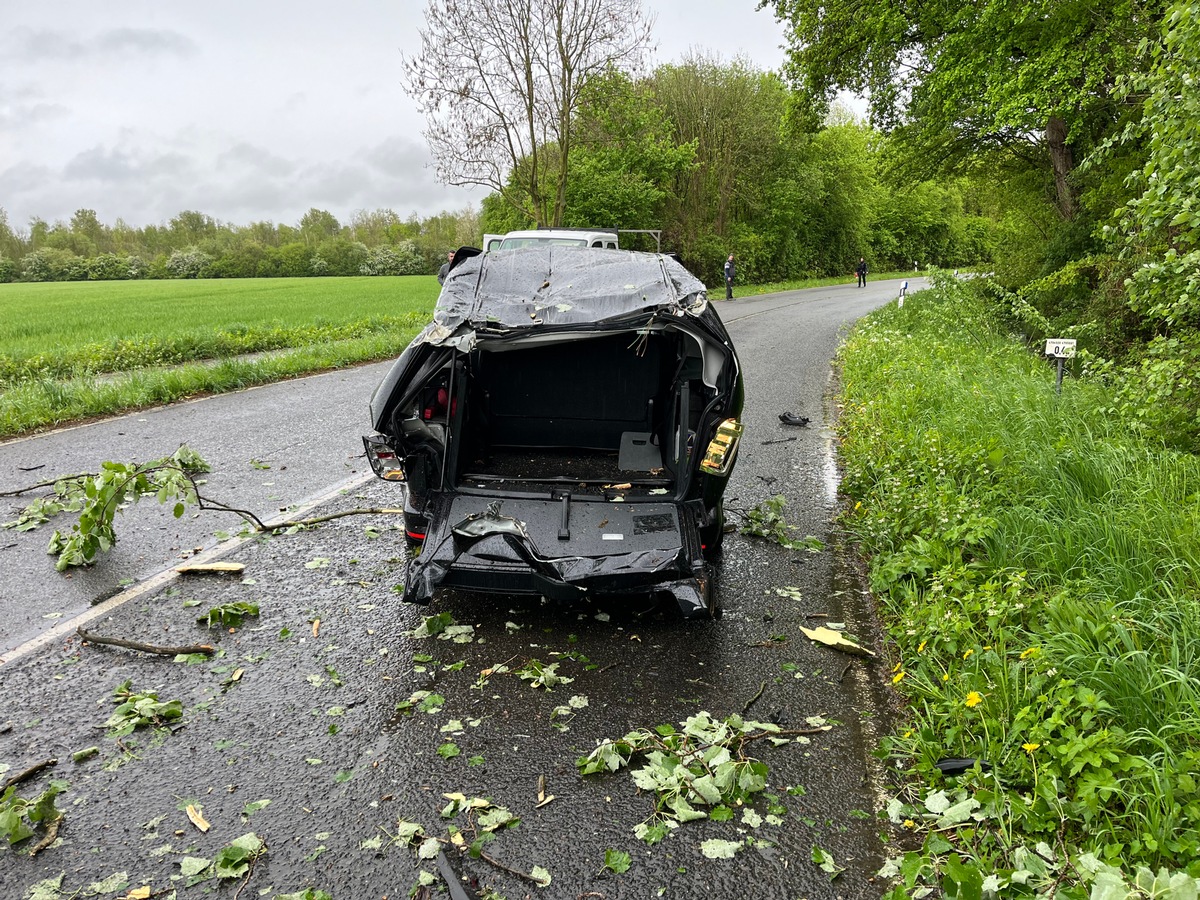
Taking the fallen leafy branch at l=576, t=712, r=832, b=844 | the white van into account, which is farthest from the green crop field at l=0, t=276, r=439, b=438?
the fallen leafy branch at l=576, t=712, r=832, b=844

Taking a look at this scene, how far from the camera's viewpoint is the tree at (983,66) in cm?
1034

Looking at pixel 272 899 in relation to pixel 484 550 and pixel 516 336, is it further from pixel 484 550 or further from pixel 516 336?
pixel 516 336

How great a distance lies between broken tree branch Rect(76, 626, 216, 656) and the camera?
3455 millimetres

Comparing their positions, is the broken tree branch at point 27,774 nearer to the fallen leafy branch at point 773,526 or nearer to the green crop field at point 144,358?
the fallen leafy branch at point 773,526

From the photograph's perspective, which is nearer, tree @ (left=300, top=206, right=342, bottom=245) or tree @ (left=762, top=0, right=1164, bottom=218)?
tree @ (left=762, top=0, right=1164, bottom=218)

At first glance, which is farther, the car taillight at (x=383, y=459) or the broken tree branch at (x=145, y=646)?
the car taillight at (x=383, y=459)

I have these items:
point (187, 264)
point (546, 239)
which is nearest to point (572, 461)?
point (546, 239)

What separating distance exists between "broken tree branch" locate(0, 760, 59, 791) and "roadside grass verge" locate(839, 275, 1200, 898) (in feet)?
10.1

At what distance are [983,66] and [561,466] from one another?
11.9 metres

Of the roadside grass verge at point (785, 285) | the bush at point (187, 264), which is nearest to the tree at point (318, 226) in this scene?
the bush at point (187, 264)

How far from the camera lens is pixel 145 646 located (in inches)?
137

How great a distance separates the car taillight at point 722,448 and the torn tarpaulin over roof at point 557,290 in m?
0.65

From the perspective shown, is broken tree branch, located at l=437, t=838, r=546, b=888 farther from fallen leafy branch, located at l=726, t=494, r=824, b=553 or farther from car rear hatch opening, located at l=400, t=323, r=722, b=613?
fallen leafy branch, located at l=726, t=494, r=824, b=553

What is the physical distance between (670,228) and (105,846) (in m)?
33.6
